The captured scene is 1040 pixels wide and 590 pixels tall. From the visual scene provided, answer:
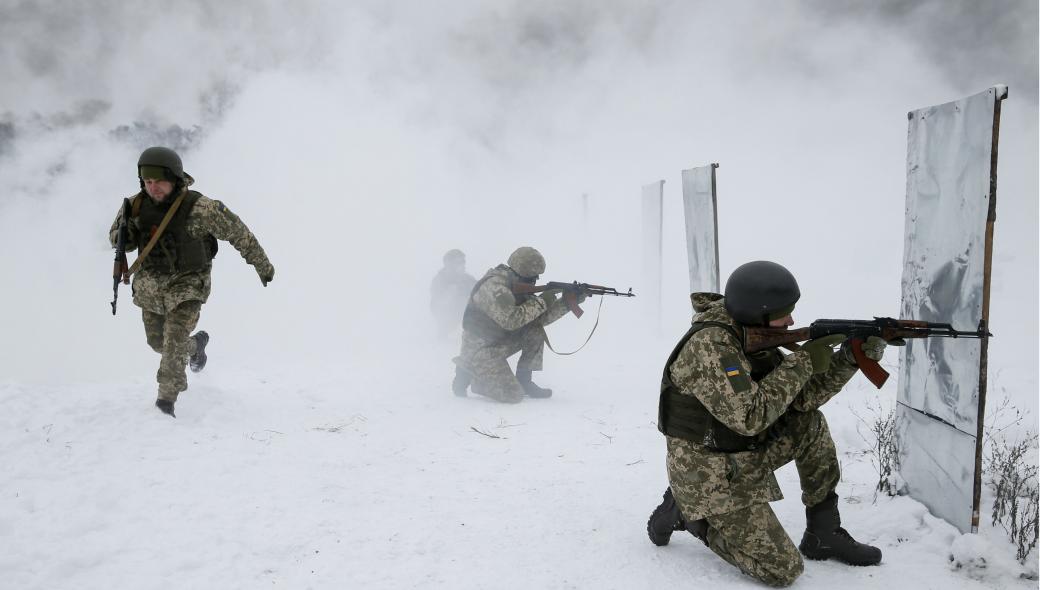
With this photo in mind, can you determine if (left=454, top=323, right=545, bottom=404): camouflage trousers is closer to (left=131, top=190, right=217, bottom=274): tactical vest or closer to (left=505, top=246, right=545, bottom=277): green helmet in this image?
(left=505, top=246, right=545, bottom=277): green helmet

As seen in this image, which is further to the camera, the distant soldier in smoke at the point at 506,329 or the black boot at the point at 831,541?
the distant soldier in smoke at the point at 506,329

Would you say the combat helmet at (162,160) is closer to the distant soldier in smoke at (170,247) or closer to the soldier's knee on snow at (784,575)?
the distant soldier in smoke at (170,247)

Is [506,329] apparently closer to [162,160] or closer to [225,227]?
[225,227]

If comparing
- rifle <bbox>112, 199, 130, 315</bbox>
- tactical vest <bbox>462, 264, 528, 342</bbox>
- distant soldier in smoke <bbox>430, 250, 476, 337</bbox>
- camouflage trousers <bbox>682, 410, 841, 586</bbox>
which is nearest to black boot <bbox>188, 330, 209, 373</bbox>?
rifle <bbox>112, 199, 130, 315</bbox>

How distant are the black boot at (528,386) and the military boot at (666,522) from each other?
354cm

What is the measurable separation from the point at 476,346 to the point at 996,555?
4.53m

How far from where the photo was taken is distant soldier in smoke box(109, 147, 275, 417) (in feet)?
14.2

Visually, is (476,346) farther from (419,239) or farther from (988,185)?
(419,239)

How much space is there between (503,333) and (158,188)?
10.9ft

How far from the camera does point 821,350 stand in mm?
2646

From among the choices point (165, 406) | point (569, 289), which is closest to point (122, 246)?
point (165, 406)

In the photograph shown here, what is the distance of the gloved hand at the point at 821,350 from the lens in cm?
264

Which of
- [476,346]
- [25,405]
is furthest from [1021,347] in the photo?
[25,405]

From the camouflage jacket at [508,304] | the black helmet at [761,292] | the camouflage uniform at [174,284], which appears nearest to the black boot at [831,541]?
the black helmet at [761,292]
